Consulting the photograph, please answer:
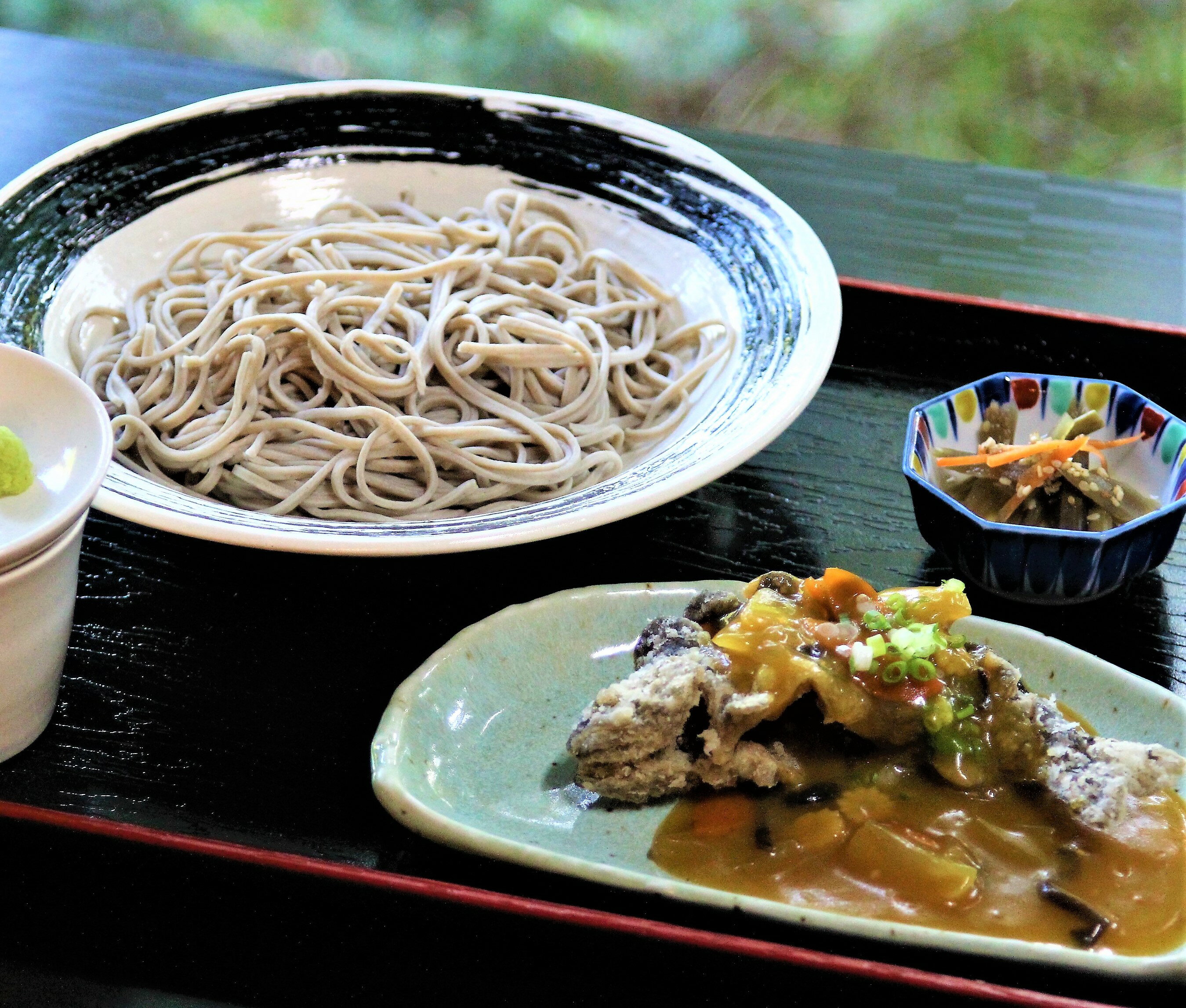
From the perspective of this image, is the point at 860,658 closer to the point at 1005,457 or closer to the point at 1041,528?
the point at 1041,528

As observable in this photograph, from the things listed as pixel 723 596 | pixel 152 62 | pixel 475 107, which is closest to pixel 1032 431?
pixel 723 596

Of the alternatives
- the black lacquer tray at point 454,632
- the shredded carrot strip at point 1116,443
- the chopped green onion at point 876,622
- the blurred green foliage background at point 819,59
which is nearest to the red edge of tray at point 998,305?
the black lacquer tray at point 454,632

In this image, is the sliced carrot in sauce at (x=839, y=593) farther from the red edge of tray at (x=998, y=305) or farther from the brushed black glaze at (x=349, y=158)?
the red edge of tray at (x=998, y=305)

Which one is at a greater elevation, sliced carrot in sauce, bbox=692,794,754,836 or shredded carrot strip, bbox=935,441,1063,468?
shredded carrot strip, bbox=935,441,1063,468

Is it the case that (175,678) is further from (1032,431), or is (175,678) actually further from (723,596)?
(1032,431)

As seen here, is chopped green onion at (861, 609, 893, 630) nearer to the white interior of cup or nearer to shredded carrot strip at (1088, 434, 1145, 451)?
shredded carrot strip at (1088, 434, 1145, 451)

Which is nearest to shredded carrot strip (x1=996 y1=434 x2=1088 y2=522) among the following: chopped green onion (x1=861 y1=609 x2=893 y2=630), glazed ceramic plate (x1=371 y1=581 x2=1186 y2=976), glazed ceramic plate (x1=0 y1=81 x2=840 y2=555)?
Answer: glazed ceramic plate (x1=371 y1=581 x2=1186 y2=976)
